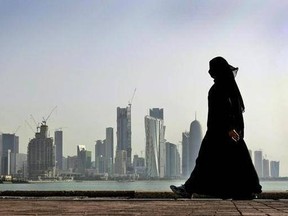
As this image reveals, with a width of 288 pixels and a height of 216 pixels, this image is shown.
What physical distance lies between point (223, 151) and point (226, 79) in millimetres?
1084

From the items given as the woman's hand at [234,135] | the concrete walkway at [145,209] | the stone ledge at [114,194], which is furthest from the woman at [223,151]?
the stone ledge at [114,194]

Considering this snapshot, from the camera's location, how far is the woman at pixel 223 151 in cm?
881

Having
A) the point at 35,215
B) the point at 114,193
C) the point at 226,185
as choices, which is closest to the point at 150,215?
the point at 35,215

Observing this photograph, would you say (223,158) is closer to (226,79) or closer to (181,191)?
(181,191)

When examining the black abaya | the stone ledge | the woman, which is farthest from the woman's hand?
the stone ledge

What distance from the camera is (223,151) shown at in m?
8.99

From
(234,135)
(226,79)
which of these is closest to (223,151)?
(234,135)

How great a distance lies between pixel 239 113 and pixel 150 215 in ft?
12.0

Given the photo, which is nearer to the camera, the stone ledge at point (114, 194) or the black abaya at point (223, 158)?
the black abaya at point (223, 158)

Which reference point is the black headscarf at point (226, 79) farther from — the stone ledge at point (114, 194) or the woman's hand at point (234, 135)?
the stone ledge at point (114, 194)

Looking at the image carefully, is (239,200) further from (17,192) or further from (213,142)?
(17,192)

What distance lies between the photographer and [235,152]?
8922mm

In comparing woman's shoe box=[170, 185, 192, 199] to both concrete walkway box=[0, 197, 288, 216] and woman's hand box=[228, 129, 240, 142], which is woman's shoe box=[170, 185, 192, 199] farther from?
woman's hand box=[228, 129, 240, 142]

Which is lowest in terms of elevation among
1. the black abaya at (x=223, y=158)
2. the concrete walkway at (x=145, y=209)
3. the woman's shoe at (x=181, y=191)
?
the concrete walkway at (x=145, y=209)
